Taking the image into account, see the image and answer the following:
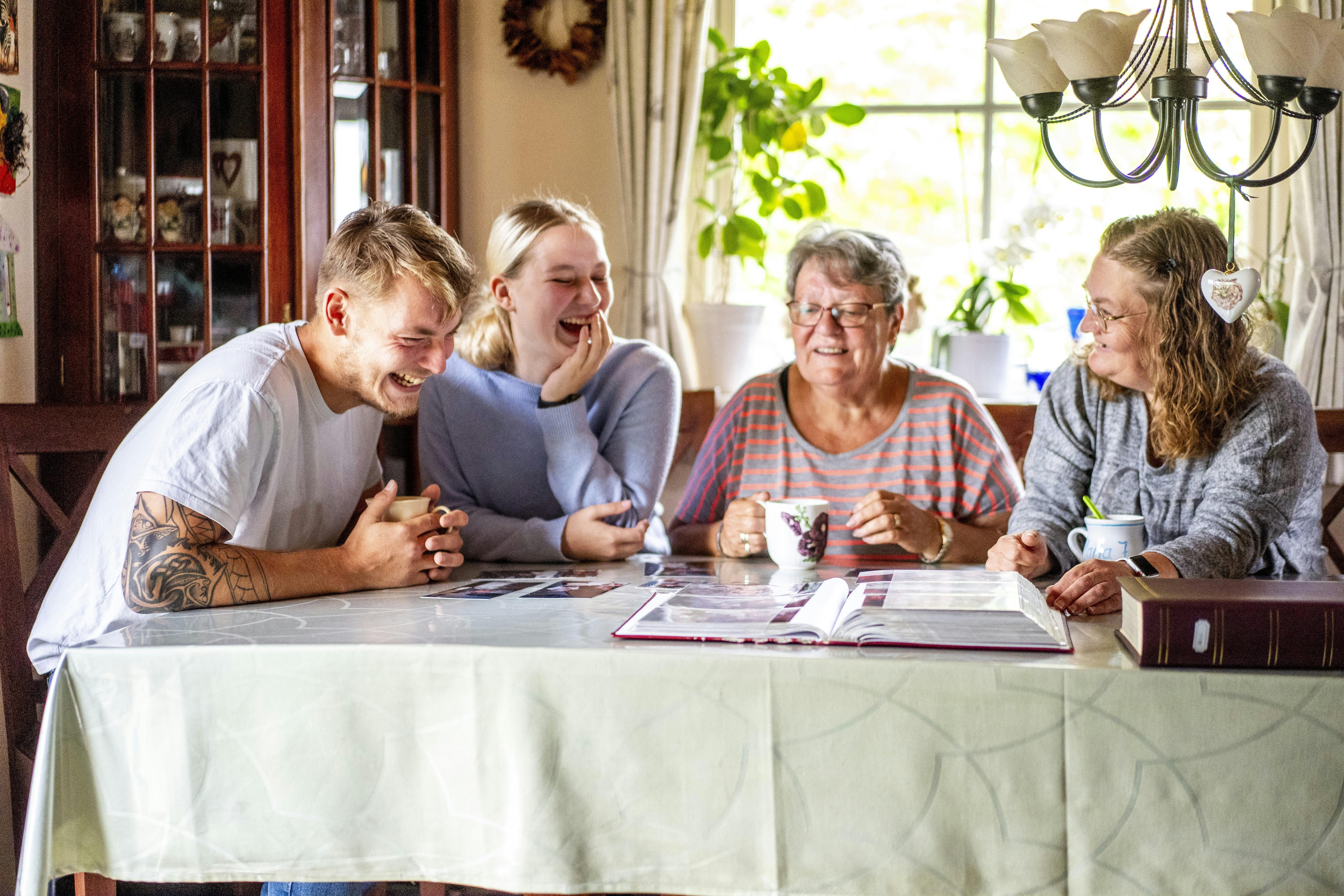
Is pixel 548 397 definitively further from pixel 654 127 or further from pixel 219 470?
pixel 654 127

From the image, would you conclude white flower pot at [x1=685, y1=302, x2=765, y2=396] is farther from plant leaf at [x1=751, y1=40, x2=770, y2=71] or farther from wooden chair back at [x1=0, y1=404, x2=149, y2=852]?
wooden chair back at [x1=0, y1=404, x2=149, y2=852]

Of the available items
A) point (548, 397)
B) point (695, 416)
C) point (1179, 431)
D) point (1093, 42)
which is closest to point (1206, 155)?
point (1093, 42)

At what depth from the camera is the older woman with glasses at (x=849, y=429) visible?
196cm

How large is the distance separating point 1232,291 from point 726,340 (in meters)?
1.81

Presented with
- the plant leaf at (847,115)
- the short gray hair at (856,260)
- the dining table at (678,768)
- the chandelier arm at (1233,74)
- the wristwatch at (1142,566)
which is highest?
the plant leaf at (847,115)

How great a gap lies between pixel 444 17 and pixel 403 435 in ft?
3.97

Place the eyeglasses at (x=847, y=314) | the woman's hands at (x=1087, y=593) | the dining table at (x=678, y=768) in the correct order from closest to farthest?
1. the dining table at (x=678, y=768)
2. the woman's hands at (x=1087, y=593)
3. the eyeglasses at (x=847, y=314)

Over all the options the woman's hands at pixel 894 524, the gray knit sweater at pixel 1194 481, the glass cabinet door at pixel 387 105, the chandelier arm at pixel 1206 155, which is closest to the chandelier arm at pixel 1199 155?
the chandelier arm at pixel 1206 155

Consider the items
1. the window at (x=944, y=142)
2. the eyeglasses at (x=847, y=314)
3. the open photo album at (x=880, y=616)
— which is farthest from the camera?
the window at (x=944, y=142)

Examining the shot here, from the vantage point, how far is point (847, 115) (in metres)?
3.19

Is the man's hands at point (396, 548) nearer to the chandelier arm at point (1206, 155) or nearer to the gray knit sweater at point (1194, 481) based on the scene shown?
the gray knit sweater at point (1194, 481)

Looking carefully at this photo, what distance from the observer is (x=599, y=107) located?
3.30 m

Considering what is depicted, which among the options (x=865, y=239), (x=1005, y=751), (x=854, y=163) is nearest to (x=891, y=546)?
(x=865, y=239)

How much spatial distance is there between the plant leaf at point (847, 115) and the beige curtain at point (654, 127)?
40 cm
